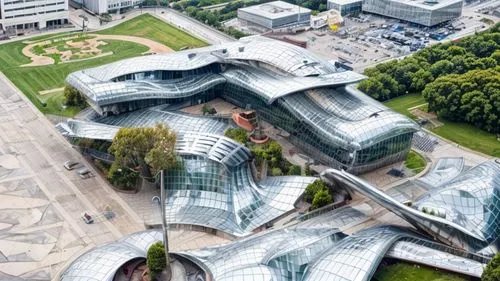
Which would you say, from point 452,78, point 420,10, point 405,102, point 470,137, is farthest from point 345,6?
point 470,137

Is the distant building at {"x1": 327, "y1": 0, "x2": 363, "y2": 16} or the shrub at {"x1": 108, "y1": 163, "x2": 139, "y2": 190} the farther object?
the distant building at {"x1": 327, "y1": 0, "x2": 363, "y2": 16}

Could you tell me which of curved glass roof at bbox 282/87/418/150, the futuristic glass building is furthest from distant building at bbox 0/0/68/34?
curved glass roof at bbox 282/87/418/150

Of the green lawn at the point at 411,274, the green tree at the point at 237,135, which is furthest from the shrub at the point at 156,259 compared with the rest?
the green tree at the point at 237,135

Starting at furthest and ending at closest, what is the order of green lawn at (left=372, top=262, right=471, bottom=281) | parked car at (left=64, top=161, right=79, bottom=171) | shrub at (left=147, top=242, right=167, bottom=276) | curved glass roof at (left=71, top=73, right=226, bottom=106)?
curved glass roof at (left=71, top=73, right=226, bottom=106) < parked car at (left=64, top=161, right=79, bottom=171) < shrub at (left=147, top=242, right=167, bottom=276) < green lawn at (left=372, top=262, right=471, bottom=281)

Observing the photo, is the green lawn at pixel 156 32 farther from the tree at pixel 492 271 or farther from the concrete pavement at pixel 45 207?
the tree at pixel 492 271

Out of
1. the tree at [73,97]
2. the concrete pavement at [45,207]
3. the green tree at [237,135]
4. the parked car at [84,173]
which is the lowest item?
the concrete pavement at [45,207]

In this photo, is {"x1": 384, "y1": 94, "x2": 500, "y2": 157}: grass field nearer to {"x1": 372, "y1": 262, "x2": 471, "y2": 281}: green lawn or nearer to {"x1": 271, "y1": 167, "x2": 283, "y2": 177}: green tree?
{"x1": 271, "y1": 167, "x2": 283, "y2": 177}: green tree

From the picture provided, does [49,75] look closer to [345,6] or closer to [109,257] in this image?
[109,257]
